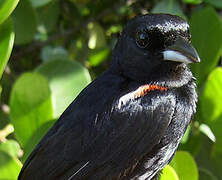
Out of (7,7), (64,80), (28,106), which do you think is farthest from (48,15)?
(7,7)

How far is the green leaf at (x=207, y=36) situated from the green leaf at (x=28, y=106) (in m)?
0.61

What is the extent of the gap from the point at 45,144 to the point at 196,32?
72 centimetres

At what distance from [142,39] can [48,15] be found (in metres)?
0.80

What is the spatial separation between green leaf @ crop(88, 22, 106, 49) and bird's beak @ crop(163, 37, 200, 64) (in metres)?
0.94

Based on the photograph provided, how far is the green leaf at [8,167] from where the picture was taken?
1706mm

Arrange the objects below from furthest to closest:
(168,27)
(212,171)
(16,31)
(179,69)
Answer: (16,31) < (212,171) < (179,69) < (168,27)

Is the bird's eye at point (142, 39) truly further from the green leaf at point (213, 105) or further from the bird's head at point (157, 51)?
the green leaf at point (213, 105)

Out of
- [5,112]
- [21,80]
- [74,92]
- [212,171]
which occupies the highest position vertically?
[21,80]

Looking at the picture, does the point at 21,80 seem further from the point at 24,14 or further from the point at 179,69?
the point at 179,69

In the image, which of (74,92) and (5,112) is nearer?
(74,92)

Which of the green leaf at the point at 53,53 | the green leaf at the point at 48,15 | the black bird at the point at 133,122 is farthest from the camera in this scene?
the green leaf at the point at 48,15

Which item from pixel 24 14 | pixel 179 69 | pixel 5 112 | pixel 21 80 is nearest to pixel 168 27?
pixel 179 69

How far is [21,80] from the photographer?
196 cm

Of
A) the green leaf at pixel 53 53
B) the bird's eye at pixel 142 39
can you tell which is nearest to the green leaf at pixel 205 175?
the bird's eye at pixel 142 39
